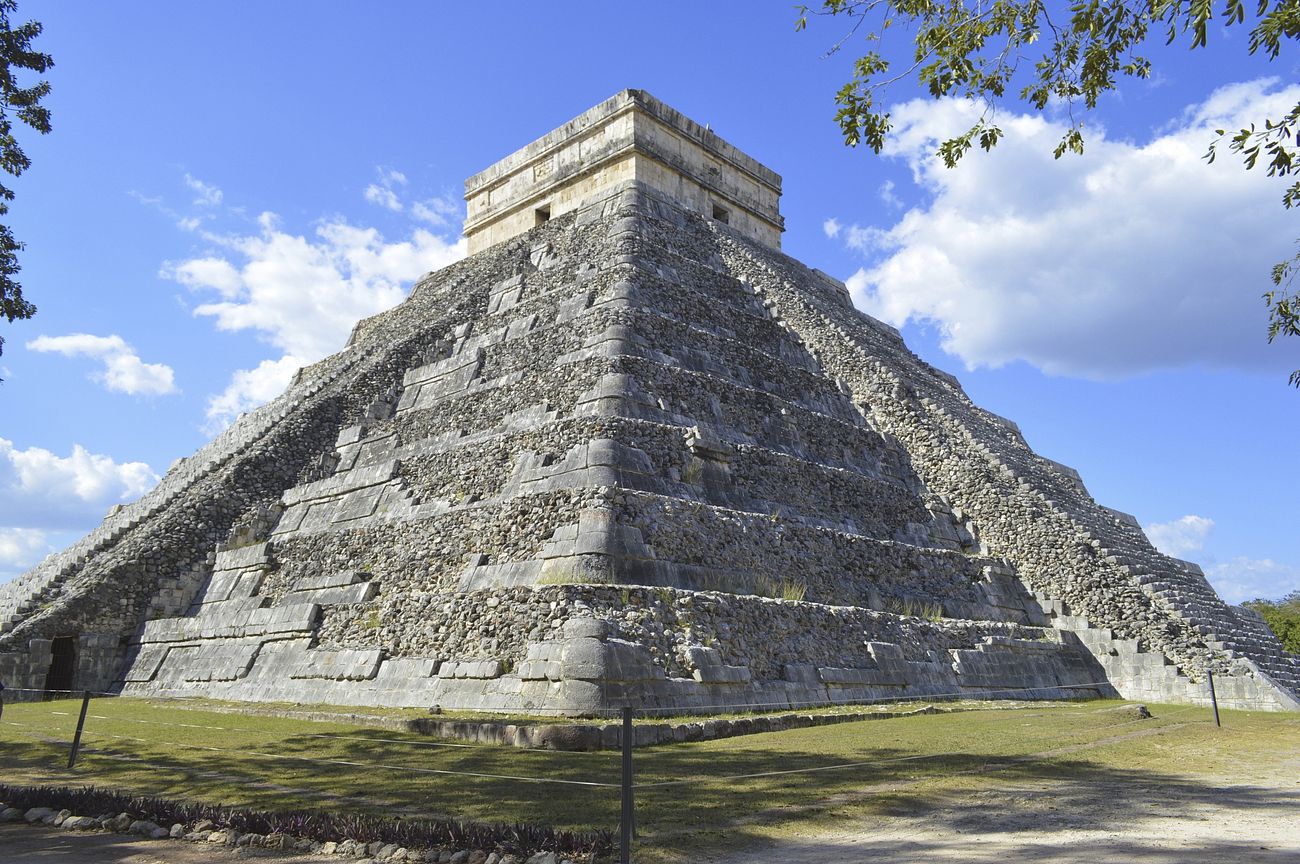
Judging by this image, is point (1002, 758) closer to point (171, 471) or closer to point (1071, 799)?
point (1071, 799)

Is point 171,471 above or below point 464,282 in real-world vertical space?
below

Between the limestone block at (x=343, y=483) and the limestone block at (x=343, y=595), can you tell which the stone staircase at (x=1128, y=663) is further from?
the limestone block at (x=343, y=483)

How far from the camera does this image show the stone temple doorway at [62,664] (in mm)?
14102

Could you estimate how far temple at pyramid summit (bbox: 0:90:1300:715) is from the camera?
10141 mm

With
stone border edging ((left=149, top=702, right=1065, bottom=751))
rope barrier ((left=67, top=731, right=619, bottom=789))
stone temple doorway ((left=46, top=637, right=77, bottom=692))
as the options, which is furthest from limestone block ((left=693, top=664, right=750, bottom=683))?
stone temple doorway ((left=46, top=637, right=77, bottom=692))

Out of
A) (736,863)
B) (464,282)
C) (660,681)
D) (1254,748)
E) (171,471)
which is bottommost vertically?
(736,863)

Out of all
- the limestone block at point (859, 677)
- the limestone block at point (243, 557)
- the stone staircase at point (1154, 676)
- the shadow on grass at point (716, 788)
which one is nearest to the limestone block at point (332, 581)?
the limestone block at point (243, 557)

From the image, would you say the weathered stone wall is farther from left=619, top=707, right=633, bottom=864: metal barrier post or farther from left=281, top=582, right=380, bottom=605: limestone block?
left=619, top=707, right=633, bottom=864: metal barrier post

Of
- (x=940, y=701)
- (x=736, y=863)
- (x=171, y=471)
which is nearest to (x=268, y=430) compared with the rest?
(x=171, y=471)

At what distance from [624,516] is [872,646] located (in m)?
3.63

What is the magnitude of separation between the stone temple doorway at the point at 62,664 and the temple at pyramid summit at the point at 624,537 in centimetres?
11

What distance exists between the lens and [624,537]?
10.3 metres

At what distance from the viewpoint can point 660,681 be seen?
29.4ft

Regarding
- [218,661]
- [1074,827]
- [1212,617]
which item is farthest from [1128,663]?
[218,661]
